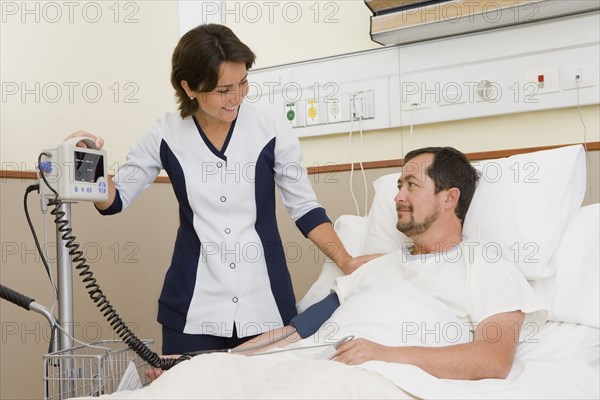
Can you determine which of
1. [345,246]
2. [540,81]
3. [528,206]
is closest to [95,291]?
[345,246]

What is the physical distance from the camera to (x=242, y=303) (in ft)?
5.77

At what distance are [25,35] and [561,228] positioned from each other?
6.51ft

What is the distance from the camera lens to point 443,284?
5.46ft

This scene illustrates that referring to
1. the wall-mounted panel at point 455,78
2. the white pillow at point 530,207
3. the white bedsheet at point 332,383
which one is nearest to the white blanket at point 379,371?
the white bedsheet at point 332,383

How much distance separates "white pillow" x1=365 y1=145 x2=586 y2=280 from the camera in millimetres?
1699

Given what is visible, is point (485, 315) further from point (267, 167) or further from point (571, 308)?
point (267, 167)

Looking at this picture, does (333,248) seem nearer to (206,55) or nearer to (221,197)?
(221,197)

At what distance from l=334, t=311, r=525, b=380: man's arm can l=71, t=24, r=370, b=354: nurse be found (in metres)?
0.43

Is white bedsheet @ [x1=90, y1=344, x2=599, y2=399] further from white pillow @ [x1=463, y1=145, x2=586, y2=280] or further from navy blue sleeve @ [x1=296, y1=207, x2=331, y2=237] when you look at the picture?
navy blue sleeve @ [x1=296, y1=207, x2=331, y2=237]

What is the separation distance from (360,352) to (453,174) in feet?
2.15

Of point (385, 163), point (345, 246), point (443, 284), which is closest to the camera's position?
point (443, 284)

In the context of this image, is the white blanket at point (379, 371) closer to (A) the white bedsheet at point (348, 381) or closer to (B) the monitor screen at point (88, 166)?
(A) the white bedsheet at point (348, 381)

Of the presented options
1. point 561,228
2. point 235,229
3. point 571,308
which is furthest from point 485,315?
point 235,229

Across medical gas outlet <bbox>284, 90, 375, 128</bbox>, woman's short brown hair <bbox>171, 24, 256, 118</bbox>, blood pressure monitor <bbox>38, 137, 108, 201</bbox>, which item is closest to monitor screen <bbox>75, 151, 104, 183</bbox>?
blood pressure monitor <bbox>38, 137, 108, 201</bbox>
